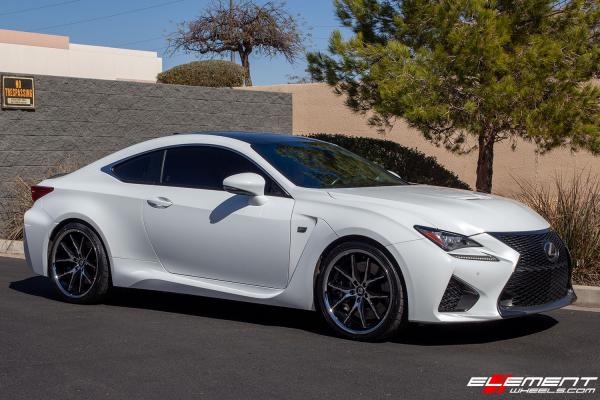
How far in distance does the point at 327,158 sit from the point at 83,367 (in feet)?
9.62

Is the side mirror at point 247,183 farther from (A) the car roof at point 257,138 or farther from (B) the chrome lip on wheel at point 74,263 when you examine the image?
(B) the chrome lip on wheel at point 74,263

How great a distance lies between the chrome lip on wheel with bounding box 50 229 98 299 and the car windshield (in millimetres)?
1801

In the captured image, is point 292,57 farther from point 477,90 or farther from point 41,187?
point 41,187

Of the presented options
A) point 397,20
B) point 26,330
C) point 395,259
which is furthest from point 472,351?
point 397,20

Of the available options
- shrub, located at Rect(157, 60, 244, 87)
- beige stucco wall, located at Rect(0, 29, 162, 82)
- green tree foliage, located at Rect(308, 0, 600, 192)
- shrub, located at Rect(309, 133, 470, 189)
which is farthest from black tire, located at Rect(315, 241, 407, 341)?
beige stucco wall, located at Rect(0, 29, 162, 82)

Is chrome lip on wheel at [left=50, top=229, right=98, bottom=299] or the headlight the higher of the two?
the headlight

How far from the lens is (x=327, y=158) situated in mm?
8016

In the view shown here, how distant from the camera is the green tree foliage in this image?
11.4 meters

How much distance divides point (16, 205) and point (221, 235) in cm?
739

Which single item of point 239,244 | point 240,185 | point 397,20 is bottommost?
point 239,244

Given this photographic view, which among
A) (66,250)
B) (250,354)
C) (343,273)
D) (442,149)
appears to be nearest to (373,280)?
(343,273)

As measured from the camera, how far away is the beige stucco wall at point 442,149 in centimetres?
1683

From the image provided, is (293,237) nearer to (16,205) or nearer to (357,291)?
(357,291)

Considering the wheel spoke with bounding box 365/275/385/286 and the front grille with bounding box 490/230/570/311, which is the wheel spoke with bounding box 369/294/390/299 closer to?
the wheel spoke with bounding box 365/275/385/286
